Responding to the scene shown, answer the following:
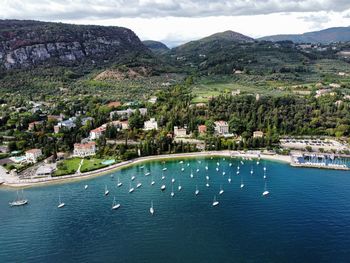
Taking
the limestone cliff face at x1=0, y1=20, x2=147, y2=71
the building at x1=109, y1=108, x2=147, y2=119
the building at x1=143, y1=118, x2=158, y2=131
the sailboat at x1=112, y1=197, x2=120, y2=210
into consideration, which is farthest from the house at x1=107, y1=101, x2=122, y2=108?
the limestone cliff face at x1=0, y1=20, x2=147, y2=71

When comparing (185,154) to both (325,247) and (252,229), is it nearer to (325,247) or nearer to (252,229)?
(252,229)

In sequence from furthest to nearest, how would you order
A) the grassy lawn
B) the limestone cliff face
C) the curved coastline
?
1. the limestone cliff face
2. the grassy lawn
3. the curved coastline

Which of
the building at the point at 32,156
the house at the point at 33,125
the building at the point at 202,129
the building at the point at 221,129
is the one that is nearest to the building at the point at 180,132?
the building at the point at 202,129

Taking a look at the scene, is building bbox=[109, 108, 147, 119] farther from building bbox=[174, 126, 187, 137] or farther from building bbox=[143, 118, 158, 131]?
building bbox=[174, 126, 187, 137]

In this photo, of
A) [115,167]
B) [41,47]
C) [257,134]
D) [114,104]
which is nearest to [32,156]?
[115,167]

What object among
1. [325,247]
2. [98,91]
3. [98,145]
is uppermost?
[98,91]

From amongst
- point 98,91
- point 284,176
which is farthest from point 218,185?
point 98,91

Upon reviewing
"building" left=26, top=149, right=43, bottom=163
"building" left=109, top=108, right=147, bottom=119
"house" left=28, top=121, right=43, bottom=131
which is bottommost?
"building" left=26, top=149, right=43, bottom=163
